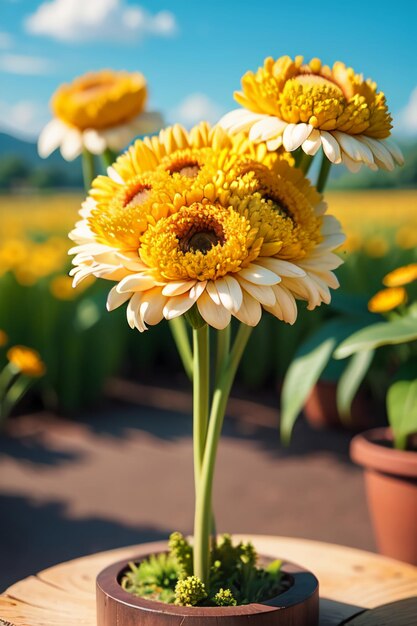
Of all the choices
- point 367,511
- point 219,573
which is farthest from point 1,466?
point 219,573

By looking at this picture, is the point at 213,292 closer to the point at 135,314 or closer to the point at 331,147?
the point at 135,314

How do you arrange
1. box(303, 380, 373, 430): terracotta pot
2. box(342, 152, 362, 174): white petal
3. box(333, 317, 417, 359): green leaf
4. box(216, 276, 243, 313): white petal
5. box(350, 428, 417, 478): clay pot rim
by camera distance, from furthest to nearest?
1. box(303, 380, 373, 430): terracotta pot
2. box(350, 428, 417, 478): clay pot rim
3. box(333, 317, 417, 359): green leaf
4. box(342, 152, 362, 174): white petal
5. box(216, 276, 243, 313): white petal

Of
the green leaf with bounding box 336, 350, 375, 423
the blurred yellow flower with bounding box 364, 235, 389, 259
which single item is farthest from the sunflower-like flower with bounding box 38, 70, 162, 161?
the blurred yellow flower with bounding box 364, 235, 389, 259

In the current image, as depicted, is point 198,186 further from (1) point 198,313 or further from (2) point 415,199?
(2) point 415,199

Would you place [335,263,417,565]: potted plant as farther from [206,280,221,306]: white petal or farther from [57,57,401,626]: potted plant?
[206,280,221,306]: white petal

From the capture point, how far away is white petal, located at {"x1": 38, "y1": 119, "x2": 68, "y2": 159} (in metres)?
1.52

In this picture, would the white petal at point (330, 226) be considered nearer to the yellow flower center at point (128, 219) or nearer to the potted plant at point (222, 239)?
the potted plant at point (222, 239)

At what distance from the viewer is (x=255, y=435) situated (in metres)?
3.32

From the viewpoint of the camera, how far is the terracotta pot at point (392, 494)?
1914mm

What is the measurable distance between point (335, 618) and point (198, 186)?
0.60 meters

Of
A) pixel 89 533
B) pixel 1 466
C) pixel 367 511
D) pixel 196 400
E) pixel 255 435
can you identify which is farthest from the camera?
pixel 255 435

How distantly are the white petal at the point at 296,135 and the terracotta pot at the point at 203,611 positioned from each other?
0.51 metres

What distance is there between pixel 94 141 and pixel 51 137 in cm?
11

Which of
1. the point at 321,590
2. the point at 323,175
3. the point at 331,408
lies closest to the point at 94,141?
the point at 323,175
